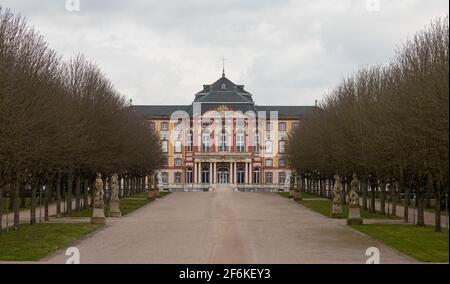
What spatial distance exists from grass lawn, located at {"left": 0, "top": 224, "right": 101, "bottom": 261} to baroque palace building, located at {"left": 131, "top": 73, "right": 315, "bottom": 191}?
96469 millimetres

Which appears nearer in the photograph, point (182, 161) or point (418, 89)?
point (418, 89)

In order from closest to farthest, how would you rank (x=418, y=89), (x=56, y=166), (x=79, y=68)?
(x=418, y=89) → (x=56, y=166) → (x=79, y=68)

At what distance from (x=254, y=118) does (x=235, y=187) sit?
23652 millimetres

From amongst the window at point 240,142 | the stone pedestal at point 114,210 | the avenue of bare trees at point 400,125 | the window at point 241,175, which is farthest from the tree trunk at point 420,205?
the window at point 241,175

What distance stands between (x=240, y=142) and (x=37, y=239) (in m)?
108

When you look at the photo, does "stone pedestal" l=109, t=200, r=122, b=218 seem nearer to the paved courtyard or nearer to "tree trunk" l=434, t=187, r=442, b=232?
the paved courtyard

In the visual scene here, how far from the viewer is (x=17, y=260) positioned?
25.2 metres

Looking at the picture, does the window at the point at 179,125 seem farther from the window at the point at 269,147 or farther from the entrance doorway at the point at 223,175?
the window at the point at 269,147

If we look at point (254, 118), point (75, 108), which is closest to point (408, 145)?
point (75, 108)

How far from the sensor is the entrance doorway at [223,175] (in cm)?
14125

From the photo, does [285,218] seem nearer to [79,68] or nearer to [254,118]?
[79,68]

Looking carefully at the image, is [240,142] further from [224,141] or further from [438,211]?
[438,211]

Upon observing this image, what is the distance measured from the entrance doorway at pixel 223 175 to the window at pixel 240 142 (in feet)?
13.9
